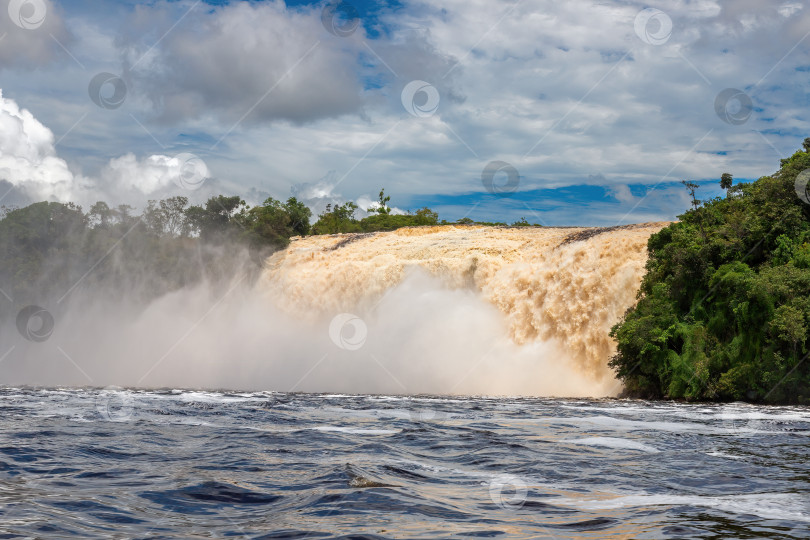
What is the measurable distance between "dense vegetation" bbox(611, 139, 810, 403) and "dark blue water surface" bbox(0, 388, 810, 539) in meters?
7.44

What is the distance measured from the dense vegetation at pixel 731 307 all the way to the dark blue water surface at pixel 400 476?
293 inches

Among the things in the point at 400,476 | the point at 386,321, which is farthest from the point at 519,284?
the point at 400,476

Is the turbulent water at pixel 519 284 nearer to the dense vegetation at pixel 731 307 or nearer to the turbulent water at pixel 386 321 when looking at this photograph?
the turbulent water at pixel 386 321

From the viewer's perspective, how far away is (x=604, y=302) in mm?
32219

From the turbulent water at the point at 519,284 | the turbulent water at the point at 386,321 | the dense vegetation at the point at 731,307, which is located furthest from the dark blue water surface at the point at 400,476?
the turbulent water at the point at 386,321

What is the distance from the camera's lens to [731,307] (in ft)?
89.7

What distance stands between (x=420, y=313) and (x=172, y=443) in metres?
24.6

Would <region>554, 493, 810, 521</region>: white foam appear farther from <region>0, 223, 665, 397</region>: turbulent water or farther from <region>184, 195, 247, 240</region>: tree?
<region>184, 195, 247, 240</region>: tree

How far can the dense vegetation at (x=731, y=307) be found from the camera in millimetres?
25203

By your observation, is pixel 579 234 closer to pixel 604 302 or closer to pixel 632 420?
pixel 604 302

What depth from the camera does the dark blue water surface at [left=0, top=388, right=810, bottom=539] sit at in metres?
7.24

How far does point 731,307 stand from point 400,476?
821 inches

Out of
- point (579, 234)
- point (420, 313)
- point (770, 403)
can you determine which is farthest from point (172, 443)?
point (579, 234)

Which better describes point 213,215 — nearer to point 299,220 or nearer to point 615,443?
point 299,220
